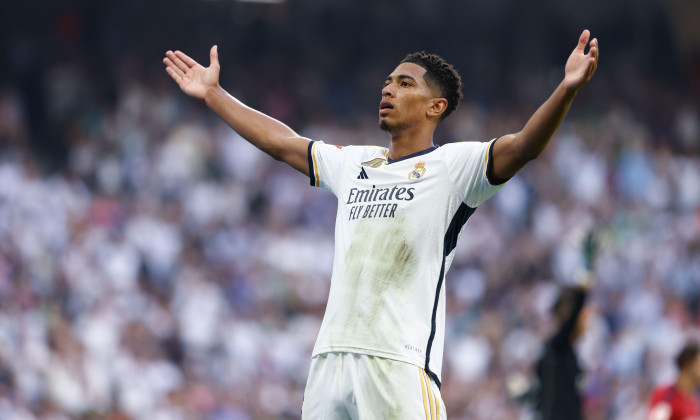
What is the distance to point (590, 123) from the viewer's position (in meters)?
17.4

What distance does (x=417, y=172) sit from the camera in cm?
460

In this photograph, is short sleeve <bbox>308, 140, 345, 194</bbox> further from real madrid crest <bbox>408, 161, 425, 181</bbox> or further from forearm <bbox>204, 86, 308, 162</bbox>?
real madrid crest <bbox>408, 161, 425, 181</bbox>

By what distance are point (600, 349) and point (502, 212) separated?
2831mm

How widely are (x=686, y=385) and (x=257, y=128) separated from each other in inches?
167

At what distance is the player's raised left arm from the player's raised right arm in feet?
3.79

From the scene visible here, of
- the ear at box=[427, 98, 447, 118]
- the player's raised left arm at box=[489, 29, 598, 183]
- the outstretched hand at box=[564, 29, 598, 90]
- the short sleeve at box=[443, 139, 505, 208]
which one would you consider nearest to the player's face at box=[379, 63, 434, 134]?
the ear at box=[427, 98, 447, 118]

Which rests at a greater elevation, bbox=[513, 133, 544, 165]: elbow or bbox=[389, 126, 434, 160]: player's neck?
bbox=[389, 126, 434, 160]: player's neck

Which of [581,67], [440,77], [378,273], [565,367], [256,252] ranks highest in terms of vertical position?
[440,77]

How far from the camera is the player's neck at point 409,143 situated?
15.8 feet

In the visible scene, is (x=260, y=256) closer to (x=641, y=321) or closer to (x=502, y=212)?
(x=502, y=212)

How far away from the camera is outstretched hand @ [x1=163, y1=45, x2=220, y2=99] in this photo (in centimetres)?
Answer: 525

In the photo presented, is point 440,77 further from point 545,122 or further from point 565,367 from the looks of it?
point 565,367

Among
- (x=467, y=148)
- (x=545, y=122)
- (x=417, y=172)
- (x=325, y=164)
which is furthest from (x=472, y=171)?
(x=325, y=164)

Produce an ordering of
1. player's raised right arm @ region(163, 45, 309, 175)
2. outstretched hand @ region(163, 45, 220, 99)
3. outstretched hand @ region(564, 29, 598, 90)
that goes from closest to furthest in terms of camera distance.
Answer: outstretched hand @ region(564, 29, 598, 90) → player's raised right arm @ region(163, 45, 309, 175) → outstretched hand @ region(163, 45, 220, 99)
